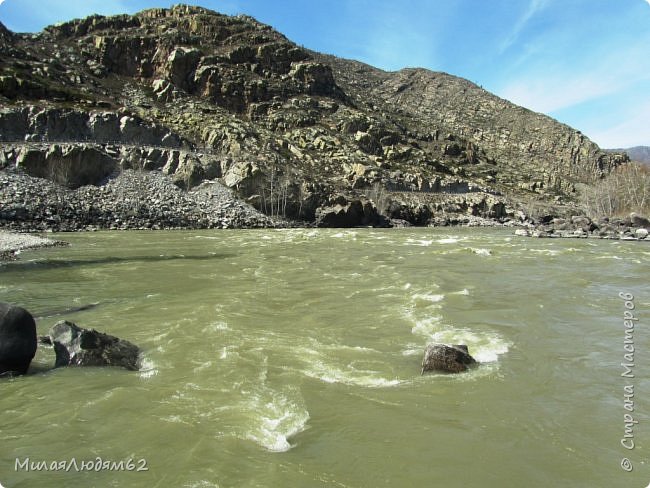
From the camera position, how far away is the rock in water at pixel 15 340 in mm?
7605

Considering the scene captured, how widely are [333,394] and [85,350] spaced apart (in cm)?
539

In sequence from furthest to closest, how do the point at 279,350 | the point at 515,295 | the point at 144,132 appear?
the point at 144,132 → the point at 515,295 → the point at 279,350

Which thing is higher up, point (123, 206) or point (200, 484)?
point (123, 206)

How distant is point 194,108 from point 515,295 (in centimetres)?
9787

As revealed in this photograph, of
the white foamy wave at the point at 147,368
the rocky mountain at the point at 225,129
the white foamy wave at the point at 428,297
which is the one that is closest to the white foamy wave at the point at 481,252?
the white foamy wave at the point at 428,297

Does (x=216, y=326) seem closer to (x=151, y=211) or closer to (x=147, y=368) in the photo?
(x=147, y=368)

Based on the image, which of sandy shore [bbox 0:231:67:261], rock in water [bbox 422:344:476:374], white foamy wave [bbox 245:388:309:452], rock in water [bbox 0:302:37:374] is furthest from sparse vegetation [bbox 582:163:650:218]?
rock in water [bbox 0:302:37:374]

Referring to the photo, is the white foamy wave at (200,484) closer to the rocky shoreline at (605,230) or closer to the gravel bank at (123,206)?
the gravel bank at (123,206)

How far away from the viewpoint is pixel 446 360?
835 centimetres

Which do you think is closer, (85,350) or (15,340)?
(15,340)

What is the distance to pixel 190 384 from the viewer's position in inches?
299

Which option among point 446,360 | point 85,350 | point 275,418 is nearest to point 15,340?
point 85,350

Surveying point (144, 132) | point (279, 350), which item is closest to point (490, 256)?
point (279, 350)

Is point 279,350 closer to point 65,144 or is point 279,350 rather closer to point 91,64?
point 65,144
